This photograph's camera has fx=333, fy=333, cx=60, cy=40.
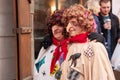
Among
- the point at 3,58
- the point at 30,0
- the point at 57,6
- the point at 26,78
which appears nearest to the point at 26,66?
the point at 26,78

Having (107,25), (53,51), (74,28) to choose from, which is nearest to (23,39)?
(107,25)

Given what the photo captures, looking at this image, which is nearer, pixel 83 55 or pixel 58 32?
pixel 83 55

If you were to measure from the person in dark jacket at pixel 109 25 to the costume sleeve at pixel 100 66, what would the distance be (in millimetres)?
1936

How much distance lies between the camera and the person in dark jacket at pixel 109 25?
157 inches

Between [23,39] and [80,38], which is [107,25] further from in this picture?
[80,38]

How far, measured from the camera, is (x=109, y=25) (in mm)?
3994

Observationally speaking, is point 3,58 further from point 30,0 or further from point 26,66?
point 30,0

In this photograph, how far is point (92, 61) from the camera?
2.03 metres

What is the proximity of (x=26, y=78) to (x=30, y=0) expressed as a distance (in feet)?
3.10

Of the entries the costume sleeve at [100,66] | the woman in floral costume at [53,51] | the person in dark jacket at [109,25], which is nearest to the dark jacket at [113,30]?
the person in dark jacket at [109,25]

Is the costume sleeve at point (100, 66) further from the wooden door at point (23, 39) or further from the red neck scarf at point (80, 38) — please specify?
the wooden door at point (23, 39)

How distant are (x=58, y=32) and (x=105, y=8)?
A: 1621mm

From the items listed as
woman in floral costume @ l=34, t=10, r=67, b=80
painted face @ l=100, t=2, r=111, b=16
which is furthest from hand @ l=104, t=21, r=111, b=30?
woman in floral costume @ l=34, t=10, r=67, b=80

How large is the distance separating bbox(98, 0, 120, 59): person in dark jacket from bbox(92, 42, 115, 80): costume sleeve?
6.35 ft
